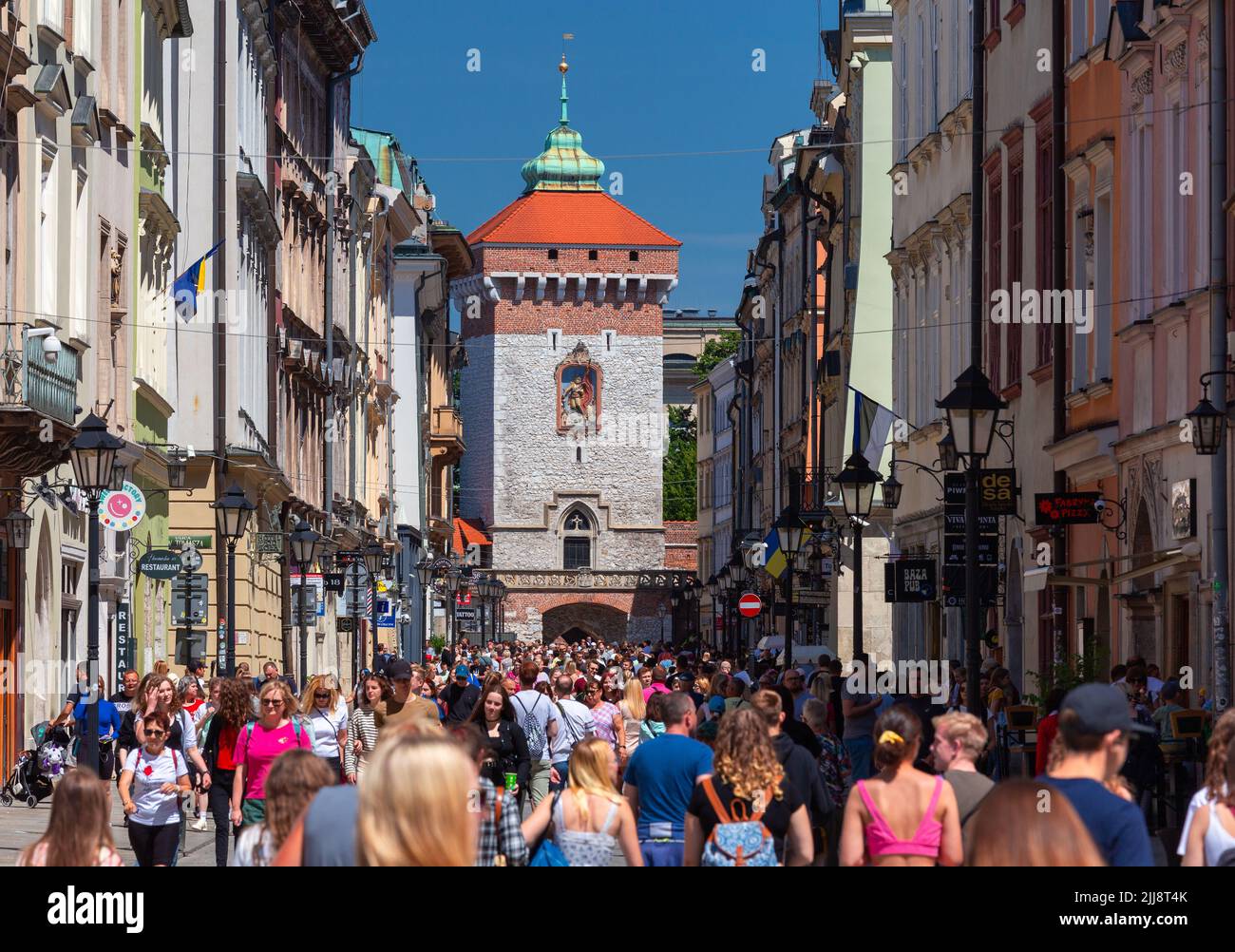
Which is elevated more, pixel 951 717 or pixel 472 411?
pixel 472 411

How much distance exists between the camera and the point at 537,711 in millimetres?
18391

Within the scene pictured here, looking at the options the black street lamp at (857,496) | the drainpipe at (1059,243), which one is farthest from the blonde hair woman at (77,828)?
the drainpipe at (1059,243)

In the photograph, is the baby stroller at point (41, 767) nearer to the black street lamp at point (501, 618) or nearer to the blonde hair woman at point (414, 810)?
the blonde hair woman at point (414, 810)

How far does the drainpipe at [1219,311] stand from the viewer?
19438mm

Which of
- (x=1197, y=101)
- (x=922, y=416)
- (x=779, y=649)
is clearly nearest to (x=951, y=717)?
(x=1197, y=101)

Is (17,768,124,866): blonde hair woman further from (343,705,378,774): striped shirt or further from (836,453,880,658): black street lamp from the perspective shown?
(836,453,880,658): black street lamp

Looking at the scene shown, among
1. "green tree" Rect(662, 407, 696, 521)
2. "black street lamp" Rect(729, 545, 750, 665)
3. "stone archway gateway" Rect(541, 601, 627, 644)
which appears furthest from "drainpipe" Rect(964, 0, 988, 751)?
"green tree" Rect(662, 407, 696, 521)

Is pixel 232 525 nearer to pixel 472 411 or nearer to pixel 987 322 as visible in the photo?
pixel 987 322

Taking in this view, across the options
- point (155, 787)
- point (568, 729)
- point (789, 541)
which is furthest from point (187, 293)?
point (155, 787)

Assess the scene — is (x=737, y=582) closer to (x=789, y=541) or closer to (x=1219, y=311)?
(x=789, y=541)

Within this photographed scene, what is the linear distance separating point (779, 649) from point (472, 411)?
66.1 m

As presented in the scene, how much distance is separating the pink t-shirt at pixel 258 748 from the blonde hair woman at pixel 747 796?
4597mm

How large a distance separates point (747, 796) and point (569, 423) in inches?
3906
